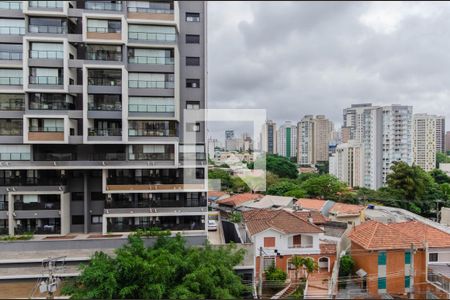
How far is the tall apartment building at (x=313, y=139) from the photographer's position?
104 ft

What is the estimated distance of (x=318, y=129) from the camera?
31.7 meters

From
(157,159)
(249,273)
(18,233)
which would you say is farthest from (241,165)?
(18,233)

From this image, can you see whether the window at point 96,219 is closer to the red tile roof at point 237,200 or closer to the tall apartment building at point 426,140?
the red tile roof at point 237,200

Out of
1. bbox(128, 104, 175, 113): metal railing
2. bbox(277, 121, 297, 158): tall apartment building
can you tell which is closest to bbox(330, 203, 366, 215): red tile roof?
bbox(128, 104, 175, 113): metal railing

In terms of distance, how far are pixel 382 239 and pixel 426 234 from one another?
1.74 m

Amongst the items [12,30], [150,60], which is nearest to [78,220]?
[150,60]

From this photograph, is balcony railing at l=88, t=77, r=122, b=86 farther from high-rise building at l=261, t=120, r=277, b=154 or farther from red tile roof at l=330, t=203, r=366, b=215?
red tile roof at l=330, t=203, r=366, b=215

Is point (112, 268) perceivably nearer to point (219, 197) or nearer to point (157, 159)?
point (157, 159)

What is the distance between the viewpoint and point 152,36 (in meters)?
8.98

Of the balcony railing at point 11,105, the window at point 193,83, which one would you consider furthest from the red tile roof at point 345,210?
the balcony railing at point 11,105

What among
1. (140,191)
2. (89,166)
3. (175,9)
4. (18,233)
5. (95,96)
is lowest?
(18,233)

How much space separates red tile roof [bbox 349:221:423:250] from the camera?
775 cm

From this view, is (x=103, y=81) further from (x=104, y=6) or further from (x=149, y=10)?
(x=149, y=10)

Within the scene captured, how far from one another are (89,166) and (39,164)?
1398 mm
